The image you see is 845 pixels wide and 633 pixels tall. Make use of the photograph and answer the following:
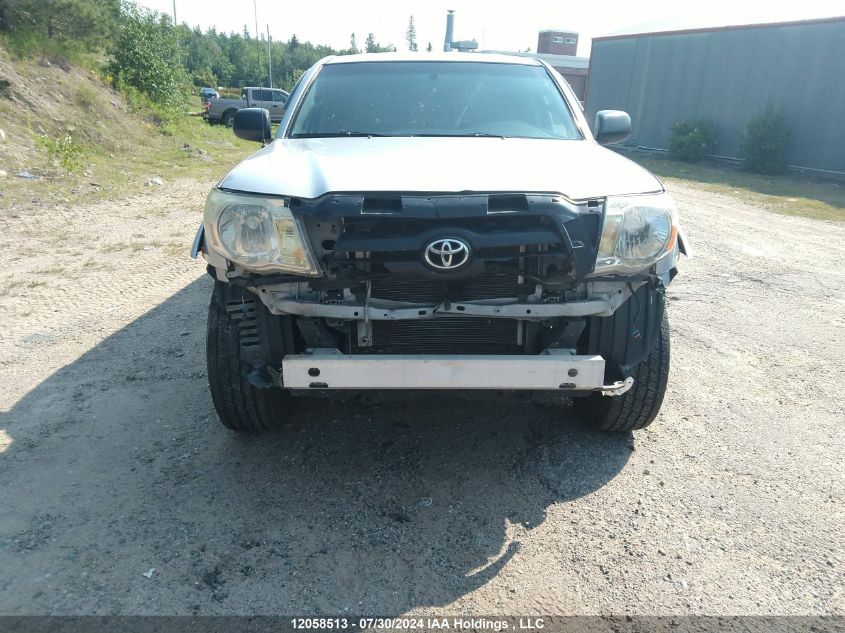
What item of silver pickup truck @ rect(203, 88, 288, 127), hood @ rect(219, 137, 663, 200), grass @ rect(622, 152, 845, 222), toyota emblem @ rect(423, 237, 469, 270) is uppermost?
hood @ rect(219, 137, 663, 200)

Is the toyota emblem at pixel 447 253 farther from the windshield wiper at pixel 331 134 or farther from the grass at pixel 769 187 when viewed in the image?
the grass at pixel 769 187

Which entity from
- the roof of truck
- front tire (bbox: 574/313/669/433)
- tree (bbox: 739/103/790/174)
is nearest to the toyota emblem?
front tire (bbox: 574/313/669/433)

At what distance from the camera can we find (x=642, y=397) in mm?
2934

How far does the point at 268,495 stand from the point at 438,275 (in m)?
1.21

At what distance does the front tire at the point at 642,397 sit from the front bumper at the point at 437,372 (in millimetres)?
433

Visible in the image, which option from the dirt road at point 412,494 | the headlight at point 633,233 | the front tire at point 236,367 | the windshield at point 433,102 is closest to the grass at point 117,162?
the dirt road at point 412,494

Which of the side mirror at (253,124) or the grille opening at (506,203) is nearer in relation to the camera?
the grille opening at (506,203)

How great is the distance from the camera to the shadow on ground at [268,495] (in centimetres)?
224

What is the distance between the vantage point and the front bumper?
2.48m

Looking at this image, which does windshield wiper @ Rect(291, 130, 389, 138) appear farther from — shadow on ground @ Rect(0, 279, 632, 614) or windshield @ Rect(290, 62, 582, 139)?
shadow on ground @ Rect(0, 279, 632, 614)

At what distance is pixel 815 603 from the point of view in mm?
2172

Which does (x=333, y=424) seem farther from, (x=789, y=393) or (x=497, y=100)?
(x=789, y=393)

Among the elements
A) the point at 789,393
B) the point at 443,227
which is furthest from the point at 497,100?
the point at 789,393

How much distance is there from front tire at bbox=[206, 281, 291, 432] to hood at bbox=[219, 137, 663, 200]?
481 millimetres
